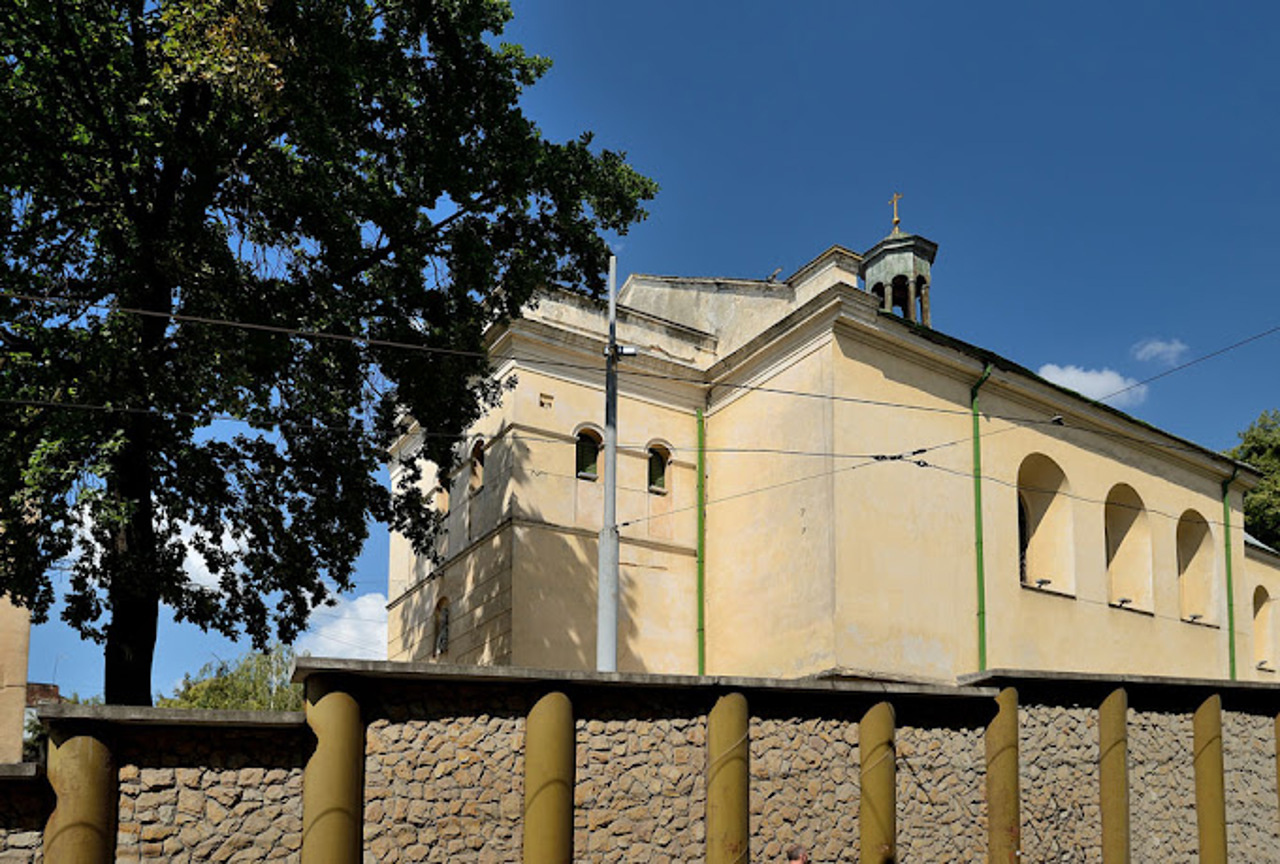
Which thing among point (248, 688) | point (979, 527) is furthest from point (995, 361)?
point (248, 688)

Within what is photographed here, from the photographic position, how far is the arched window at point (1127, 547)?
26844mm

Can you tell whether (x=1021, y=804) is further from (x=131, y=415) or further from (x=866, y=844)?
(x=131, y=415)

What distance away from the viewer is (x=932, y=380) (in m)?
22.9

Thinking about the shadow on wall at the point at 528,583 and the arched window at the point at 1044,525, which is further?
the arched window at the point at 1044,525

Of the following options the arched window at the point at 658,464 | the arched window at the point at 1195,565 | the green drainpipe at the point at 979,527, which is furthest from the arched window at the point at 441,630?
the arched window at the point at 1195,565

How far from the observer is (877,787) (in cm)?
1243

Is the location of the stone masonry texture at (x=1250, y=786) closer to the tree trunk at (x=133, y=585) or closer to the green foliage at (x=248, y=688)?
the tree trunk at (x=133, y=585)

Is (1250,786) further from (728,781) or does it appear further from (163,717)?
(163,717)

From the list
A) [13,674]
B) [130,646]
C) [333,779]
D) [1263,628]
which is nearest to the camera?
[333,779]

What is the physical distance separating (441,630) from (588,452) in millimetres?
4397

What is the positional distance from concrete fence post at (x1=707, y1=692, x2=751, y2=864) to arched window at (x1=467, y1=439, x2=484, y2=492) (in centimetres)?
1218

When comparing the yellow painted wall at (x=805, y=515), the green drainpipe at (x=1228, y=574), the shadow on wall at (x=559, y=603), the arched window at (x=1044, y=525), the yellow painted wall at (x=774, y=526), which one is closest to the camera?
the yellow painted wall at (x=774, y=526)

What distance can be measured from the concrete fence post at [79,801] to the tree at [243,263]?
216 inches

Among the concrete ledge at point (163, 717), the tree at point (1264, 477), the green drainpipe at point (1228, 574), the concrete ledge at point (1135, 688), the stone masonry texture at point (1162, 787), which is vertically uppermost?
the tree at point (1264, 477)
